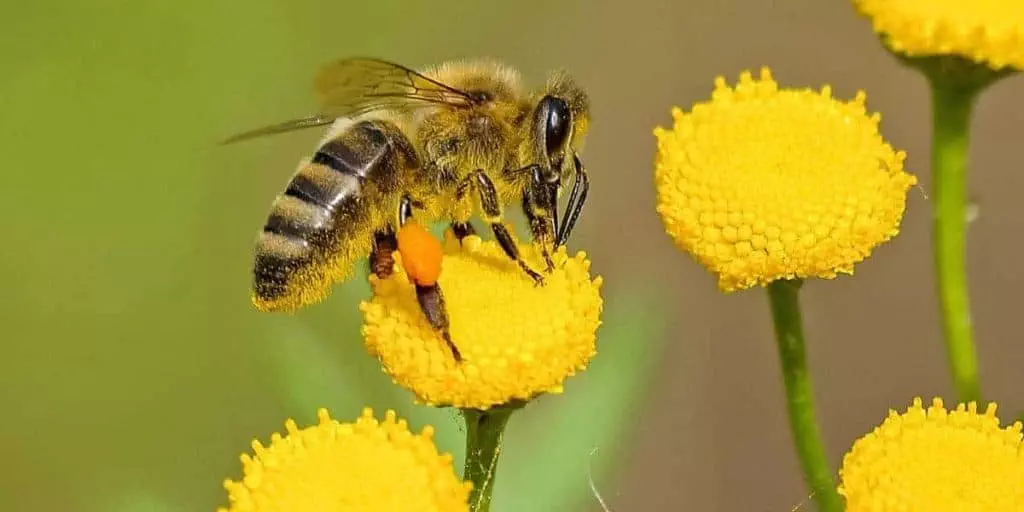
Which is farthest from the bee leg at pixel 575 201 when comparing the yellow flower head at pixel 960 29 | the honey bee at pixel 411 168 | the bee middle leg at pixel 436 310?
the yellow flower head at pixel 960 29

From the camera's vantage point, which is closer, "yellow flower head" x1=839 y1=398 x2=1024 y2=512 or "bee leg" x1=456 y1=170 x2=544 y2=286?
"yellow flower head" x1=839 y1=398 x2=1024 y2=512

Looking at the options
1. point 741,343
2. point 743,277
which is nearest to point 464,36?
point 741,343

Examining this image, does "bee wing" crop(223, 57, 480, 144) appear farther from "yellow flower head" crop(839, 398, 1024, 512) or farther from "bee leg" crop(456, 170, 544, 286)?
"yellow flower head" crop(839, 398, 1024, 512)

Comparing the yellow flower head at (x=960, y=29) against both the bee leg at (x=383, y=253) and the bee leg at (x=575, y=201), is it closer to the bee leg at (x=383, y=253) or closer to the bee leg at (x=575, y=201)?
the bee leg at (x=575, y=201)

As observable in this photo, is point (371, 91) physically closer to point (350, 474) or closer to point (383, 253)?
point (383, 253)

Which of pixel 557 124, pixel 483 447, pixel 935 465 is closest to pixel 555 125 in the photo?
pixel 557 124

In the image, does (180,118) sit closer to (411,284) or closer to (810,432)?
(411,284)

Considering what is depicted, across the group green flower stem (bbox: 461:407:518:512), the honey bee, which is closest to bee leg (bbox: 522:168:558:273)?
the honey bee

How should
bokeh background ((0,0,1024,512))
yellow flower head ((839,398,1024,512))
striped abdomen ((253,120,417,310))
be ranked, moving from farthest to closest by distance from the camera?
bokeh background ((0,0,1024,512)), striped abdomen ((253,120,417,310)), yellow flower head ((839,398,1024,512))
